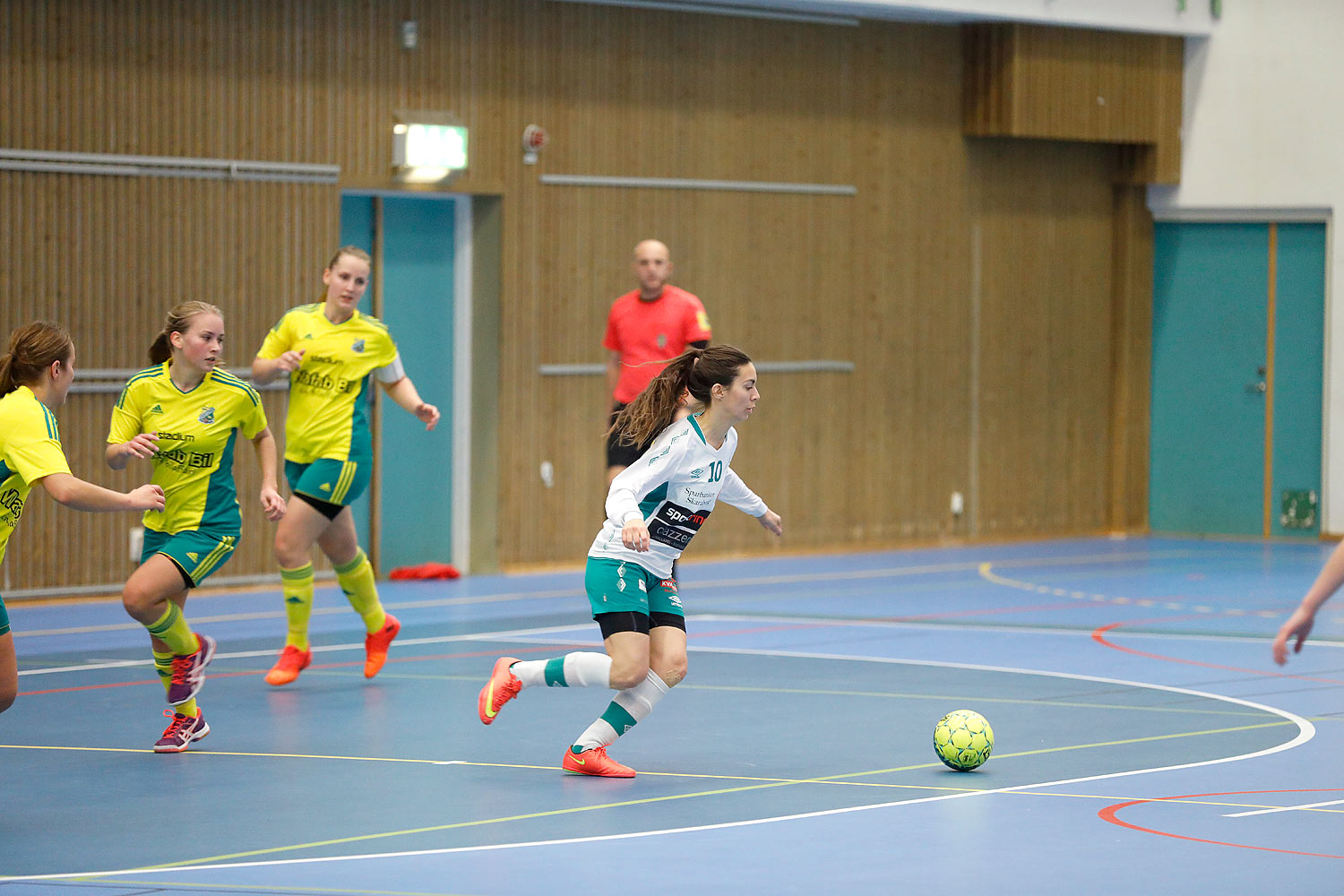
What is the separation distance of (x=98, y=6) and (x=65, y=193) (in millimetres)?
1189

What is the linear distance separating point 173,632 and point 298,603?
165 centimetres

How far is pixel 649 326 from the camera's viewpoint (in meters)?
10.5

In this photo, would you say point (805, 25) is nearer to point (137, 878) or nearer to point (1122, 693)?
point (1122, 693)

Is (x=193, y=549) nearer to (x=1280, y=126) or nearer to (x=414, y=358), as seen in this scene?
(x=414, y=358)

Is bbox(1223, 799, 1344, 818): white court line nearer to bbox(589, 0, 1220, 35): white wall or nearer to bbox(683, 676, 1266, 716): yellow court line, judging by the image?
bbox(683, 676, 1266, 716): yellow court line

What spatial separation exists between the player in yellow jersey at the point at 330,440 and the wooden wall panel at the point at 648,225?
353 centimetres

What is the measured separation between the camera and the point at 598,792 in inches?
237

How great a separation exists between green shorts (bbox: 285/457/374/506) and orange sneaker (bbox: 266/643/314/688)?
27.7 inches

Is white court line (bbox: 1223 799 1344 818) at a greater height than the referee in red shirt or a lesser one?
lesser

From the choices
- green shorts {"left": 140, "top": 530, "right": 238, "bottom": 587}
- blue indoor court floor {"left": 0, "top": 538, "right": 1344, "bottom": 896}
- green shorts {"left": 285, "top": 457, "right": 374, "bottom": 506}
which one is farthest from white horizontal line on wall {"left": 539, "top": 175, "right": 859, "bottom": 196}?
green shorts {"left": 140, "top": 530, "right": 238, "bottom": 587}

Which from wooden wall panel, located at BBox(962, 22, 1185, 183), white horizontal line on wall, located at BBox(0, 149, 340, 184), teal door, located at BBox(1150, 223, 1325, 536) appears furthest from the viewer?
teal door, located at BBox(1150, 223, 1325, 536)

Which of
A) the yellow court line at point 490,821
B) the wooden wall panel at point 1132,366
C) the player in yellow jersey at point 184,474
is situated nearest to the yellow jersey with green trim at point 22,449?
the player in yellow jersey at point 184,474

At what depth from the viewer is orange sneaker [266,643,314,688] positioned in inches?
328

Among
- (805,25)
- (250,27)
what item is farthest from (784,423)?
(250,27)
